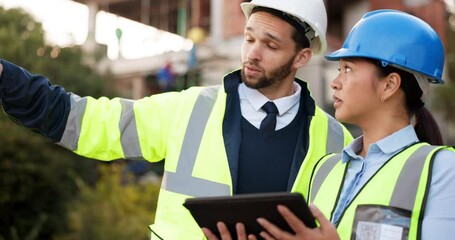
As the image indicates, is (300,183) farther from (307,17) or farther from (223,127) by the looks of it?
(307,17)

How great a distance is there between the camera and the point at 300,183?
8.68 feet

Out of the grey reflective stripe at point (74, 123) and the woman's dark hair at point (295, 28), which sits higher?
the woman's dark hair at point (295, 28)

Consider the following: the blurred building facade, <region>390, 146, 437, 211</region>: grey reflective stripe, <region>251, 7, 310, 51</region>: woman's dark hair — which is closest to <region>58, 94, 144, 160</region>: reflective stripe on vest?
<region>251, 7, 310, 51</region>: woman's dark hair

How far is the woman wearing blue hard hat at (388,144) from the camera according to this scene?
1952 millimetres

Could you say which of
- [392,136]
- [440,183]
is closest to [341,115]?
[392,136]

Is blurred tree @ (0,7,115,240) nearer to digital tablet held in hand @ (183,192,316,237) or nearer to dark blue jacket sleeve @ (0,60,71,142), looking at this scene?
dark blue jacket sleeve @ (0,60,71,142)

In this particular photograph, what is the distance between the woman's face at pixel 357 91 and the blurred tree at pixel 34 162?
27.0 feet

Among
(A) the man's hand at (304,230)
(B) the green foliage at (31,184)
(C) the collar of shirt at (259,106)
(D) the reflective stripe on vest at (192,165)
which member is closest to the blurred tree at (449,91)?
(B) the green foliage at (31,184)

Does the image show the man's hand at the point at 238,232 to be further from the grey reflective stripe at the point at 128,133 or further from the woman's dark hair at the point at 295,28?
the woman's dark hair at the point at 295,28

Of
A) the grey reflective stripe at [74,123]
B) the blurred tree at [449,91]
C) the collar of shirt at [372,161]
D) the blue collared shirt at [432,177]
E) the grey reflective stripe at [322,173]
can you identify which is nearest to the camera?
the blue collared shirt at [432,177]

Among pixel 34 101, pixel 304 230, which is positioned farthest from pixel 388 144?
pixel 34 101

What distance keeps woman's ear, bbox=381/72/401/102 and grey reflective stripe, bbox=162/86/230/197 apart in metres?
0.73

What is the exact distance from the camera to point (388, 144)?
2178 mm

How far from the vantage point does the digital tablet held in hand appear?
1.77 meters
